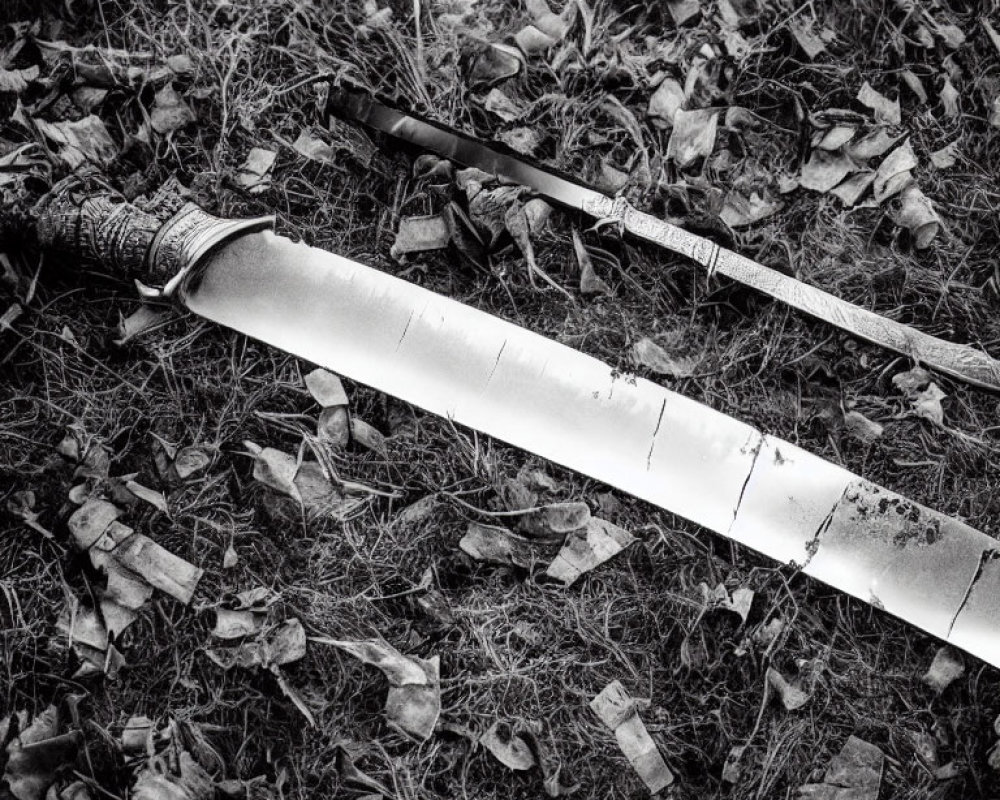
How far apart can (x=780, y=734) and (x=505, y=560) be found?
0.96m

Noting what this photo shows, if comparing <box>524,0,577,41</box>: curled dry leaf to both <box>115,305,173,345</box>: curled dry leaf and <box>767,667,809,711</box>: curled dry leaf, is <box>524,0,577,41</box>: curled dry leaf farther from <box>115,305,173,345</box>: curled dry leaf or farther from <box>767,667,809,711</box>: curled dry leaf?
<box>767,667,809,711</box>: curled dry leaf

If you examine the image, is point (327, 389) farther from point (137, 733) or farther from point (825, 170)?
point (825, 170)

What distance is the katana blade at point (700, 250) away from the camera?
6.91 feet

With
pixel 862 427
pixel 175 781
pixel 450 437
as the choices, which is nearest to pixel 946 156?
pixel 862 427

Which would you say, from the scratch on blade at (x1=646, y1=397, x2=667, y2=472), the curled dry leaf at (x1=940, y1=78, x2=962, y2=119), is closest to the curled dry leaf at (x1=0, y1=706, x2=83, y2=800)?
the scratch on blade at (x1=646, y1=397, x2=667, y2=472)

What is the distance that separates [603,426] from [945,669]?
50.2 inches

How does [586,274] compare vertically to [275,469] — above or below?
above

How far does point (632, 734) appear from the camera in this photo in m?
2.03

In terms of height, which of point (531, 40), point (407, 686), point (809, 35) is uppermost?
point (809, 35)

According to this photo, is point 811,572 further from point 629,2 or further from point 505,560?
point 629,2

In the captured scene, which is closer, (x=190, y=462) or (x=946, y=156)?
(x=190, y=462)

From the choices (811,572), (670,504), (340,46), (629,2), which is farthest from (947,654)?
(340,46)

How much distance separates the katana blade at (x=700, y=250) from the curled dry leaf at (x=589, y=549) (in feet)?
2.77

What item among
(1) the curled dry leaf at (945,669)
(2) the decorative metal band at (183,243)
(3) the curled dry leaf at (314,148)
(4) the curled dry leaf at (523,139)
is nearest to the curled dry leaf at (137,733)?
(2) the decorative metal band at (183,243)
